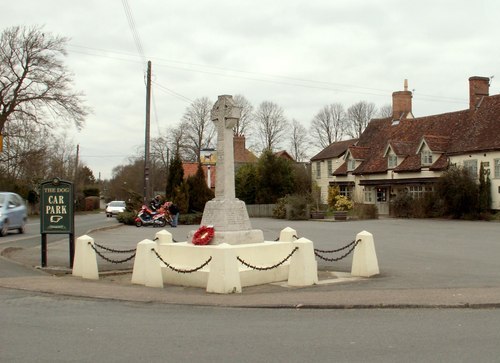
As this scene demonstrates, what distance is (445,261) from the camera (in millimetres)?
16391

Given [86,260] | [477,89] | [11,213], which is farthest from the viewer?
[477,89]

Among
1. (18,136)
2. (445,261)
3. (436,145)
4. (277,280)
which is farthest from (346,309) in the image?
(18,136)

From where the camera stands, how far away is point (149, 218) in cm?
3572

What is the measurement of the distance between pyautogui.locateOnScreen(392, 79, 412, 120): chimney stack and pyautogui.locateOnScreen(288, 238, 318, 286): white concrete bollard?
48733 millimetres

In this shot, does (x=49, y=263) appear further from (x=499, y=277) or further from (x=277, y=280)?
(x=499, y=277)

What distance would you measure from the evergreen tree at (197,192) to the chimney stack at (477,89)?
24240 mm

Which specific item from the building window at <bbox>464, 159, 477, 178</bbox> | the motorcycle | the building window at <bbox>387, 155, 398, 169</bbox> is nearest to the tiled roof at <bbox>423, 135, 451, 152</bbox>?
the building window at <bbox>464, 159, 477, 178</bbox>

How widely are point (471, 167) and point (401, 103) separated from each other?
17.0 metres

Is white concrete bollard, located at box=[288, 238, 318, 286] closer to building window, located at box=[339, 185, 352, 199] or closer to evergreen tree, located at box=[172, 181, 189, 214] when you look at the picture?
evergreen tree, located at box=[172, 181, 189, 214]

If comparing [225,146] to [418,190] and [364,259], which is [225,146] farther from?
[418,190]

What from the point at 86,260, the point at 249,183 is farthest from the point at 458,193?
the point at 86,260

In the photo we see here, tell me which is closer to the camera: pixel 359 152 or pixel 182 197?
pixel 182 197

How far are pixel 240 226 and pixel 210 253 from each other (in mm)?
1270

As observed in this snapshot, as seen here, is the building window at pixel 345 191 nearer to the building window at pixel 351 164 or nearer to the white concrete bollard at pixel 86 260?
the building window at pixel 351 164
